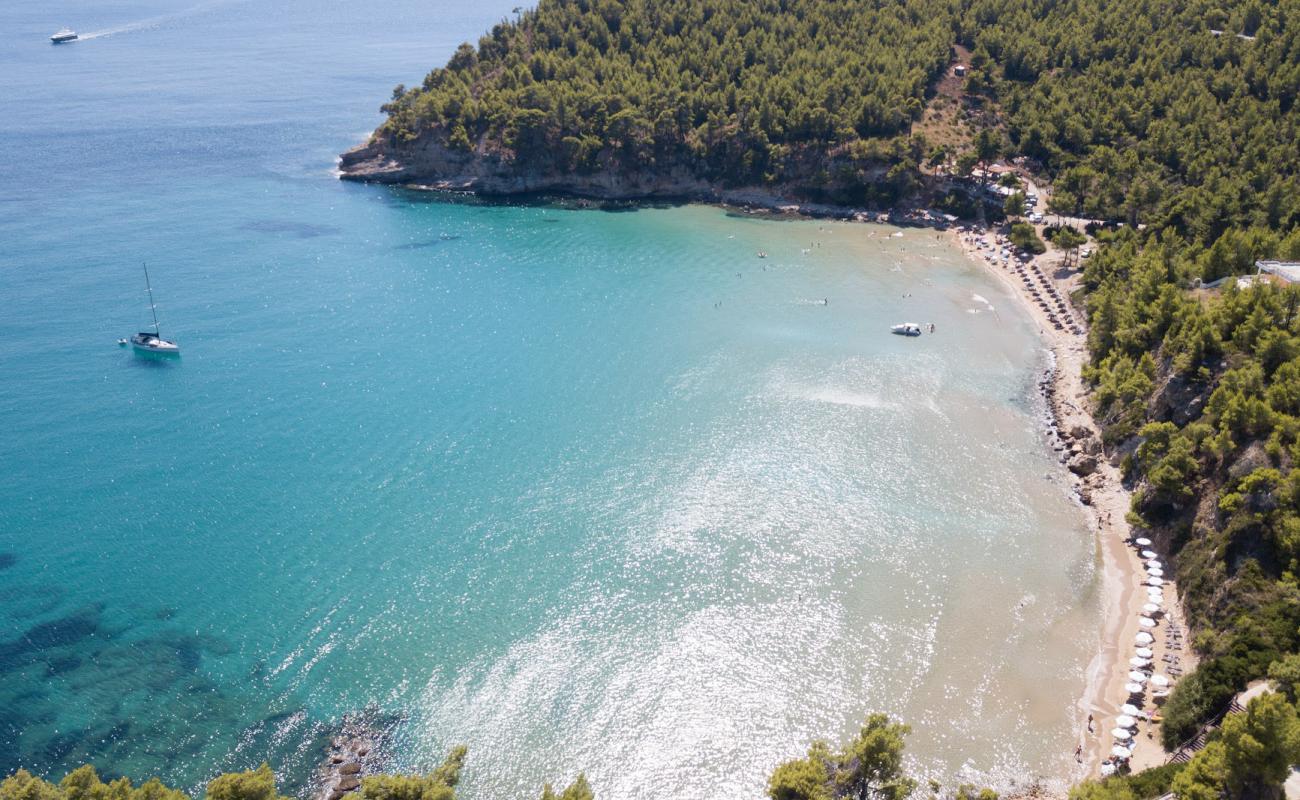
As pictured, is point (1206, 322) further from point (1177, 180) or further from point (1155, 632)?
point (1177, 180)

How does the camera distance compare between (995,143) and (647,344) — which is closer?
(647,344)

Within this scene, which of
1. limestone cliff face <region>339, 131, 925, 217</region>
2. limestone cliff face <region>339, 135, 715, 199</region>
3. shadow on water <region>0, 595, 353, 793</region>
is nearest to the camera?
shadow on water <region>0, 595, 353, 793</region>

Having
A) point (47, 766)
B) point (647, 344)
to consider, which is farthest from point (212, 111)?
point (47, 766)

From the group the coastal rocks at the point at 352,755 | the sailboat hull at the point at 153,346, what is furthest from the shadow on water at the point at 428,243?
the coastal rocks at the point at 352,755

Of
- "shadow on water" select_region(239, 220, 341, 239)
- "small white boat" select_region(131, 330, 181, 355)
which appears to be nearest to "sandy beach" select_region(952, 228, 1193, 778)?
"small white boat" select_region(131, 330, 181, 355)

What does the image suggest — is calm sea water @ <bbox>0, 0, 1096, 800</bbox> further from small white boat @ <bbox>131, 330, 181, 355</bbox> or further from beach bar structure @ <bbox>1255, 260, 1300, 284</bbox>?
beach bar structure @ <bbox>1255, 260, 1300, 284</bbox>

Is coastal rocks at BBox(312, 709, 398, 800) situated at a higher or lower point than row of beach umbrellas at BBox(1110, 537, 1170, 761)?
lower
